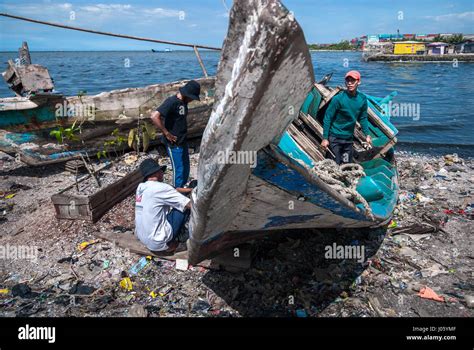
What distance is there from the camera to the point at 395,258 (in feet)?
15.5

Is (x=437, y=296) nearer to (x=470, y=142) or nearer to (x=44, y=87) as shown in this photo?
(x=44, y=87)

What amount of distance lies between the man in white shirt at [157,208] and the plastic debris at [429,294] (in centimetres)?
296

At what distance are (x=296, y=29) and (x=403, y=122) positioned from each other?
16.3 metres

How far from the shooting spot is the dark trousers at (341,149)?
5348 mm

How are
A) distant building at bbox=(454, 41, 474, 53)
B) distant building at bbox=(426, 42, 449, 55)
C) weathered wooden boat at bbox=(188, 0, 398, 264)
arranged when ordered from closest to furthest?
1. weathered wooden boat at bbox=(188, 0, 398, 264)
2. distant building at bbox=(426, 42, 449, 55)
3. distant building at bbox=(454, 41, 474, 53)

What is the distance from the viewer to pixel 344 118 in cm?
515

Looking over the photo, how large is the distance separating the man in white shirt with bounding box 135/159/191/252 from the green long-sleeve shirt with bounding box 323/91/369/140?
2607 millimetres

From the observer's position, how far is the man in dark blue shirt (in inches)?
203

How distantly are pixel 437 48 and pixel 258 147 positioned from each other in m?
61.7

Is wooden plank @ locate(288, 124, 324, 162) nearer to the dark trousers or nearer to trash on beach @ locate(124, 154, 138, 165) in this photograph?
the dark trousers

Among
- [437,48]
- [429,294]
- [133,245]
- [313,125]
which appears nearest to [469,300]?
[429,294]

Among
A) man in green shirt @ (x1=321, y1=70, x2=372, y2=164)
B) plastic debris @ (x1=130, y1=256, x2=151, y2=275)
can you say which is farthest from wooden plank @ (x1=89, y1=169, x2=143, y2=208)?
man in green shirt @ (x1=321, y1=70, x2=372, y2=164)

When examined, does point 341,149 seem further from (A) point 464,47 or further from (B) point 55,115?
(A) point 464,47
